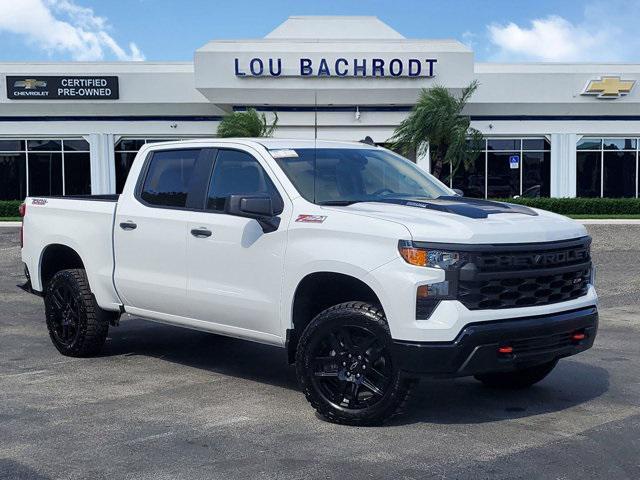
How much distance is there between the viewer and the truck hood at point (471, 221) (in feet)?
17.1

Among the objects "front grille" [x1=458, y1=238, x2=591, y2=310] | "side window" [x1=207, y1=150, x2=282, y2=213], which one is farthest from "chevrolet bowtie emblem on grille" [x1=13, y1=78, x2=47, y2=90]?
"front grille" [x1=458, y1=238, x2=591, y2=310]

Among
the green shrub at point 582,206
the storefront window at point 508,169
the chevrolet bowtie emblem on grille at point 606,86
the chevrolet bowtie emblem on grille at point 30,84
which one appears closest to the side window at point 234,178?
the green shrub at point 582,206

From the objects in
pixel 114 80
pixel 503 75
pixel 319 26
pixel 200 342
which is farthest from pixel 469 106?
pixel 200 342

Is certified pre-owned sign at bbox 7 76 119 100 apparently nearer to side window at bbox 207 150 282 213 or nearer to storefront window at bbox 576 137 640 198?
storefront window at bbox 576 137 640 198

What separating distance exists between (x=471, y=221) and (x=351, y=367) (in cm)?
127

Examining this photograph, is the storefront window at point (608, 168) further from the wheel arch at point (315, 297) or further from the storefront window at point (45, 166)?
the wheel arch at point (315, 297)

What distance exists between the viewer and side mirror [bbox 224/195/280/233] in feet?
19.3

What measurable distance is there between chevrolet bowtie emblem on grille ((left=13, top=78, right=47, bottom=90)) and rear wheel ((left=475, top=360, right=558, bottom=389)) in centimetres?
3128

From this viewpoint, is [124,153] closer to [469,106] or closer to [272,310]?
[469,106]

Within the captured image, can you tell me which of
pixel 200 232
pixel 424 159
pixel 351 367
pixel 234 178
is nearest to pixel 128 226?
pixel 200 232

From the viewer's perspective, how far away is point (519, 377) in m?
6.68

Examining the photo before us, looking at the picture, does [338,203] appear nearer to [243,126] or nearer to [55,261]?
[55,261]

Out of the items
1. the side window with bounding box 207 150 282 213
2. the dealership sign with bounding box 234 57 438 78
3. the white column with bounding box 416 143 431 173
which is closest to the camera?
Answer: the side window with bounding box 207 150 282 213

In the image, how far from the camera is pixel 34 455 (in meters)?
5.04
